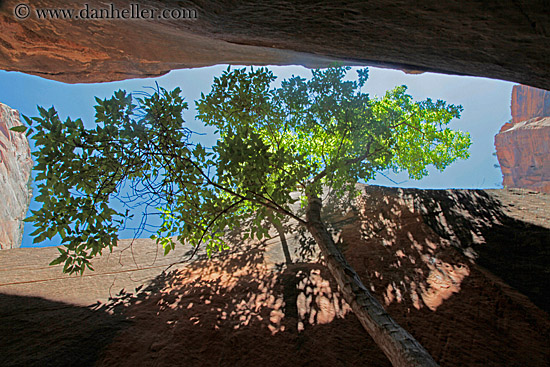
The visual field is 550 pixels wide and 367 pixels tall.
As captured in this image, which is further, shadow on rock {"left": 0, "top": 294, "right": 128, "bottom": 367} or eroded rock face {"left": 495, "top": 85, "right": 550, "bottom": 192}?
eroded rock face {"left": 495, "top": 85, "right": 550, "bottom": 192}

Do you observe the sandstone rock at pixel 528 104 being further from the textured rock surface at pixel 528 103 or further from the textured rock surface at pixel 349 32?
the textured rock surface at pixel 349 32

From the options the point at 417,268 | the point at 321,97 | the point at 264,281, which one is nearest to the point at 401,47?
the point at 321,97

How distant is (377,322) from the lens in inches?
141

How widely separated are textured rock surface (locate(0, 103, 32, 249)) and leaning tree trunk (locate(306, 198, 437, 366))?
86.2 feet

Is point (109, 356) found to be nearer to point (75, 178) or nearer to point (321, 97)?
point (75, 178)

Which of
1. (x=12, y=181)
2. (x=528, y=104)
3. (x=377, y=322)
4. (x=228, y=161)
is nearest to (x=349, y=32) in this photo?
(x=228, y=161)

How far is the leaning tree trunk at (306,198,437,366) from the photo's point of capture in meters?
3.08

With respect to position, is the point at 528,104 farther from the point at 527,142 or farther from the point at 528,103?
the point at 527,142

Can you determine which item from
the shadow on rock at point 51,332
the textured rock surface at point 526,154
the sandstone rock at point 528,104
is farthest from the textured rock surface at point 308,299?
the sandstone rock at point 528,104

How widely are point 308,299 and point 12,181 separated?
31.6 metres

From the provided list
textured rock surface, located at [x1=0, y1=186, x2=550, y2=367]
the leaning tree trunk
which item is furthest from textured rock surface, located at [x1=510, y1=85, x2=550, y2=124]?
the leaning tree trunk

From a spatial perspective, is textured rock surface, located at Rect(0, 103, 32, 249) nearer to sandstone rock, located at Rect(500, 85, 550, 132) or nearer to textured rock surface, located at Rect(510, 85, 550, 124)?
sandstone rock, located at Rect(500, 85, 550, 132)

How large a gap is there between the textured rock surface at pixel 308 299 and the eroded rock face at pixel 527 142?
37791 millimetres

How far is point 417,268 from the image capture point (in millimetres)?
5816
